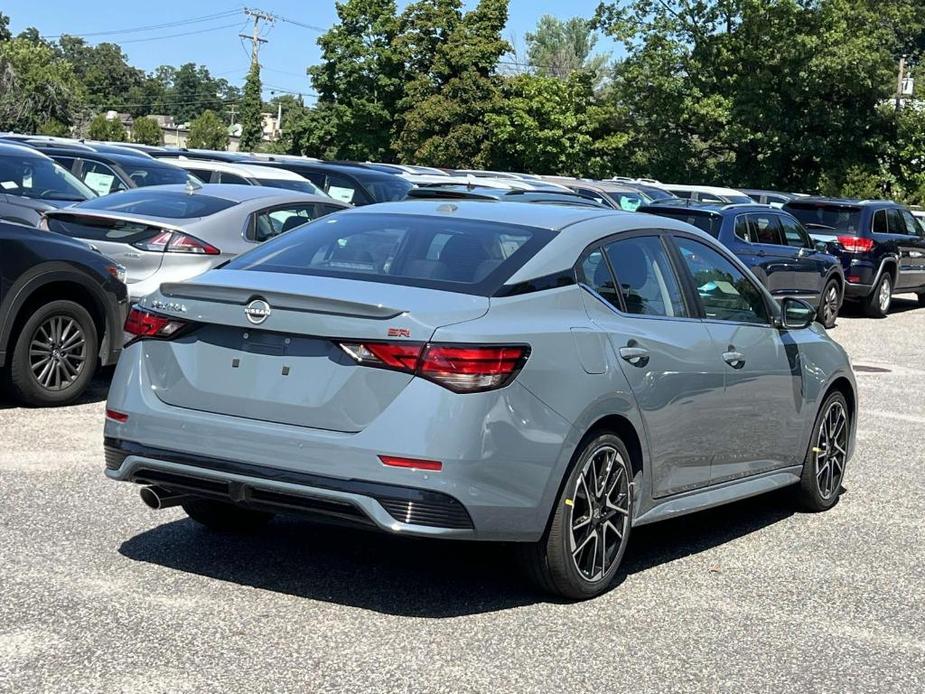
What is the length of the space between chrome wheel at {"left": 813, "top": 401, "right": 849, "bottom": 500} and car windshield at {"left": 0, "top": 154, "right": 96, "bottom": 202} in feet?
26.0

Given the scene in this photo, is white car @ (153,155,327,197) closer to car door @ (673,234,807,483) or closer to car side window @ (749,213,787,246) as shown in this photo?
car side window @ (749,213,787,246)

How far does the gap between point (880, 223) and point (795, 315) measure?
1537 centimetres

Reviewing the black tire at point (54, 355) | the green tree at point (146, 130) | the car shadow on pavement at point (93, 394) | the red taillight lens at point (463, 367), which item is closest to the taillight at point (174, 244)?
the car shadow on pavement at point (93, 394)

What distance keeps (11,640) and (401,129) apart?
212 feet

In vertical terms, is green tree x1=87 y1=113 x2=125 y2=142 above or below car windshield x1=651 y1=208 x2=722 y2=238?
below

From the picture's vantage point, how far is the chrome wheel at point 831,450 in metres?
7.62

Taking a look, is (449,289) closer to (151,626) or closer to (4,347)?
(151,626)

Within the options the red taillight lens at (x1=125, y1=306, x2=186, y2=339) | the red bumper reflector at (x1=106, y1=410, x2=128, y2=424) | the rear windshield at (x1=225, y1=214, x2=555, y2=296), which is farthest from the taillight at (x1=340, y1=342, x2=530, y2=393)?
the red bumper reflector at (x1=106, y1=410, x2=128, y2=424)

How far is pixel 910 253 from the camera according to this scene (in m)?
22.4

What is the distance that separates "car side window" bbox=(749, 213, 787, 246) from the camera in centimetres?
1805

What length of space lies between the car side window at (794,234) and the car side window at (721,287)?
11976 mm

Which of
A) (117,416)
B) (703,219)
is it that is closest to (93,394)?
(117,416)

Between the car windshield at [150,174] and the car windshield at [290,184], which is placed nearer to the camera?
the car windshield at [150,174]

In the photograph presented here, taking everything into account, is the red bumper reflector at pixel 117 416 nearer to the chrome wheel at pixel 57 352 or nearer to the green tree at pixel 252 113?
the chrome wheel at pixel 57 352
